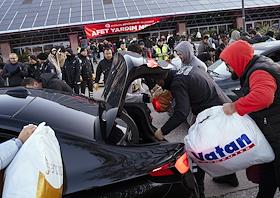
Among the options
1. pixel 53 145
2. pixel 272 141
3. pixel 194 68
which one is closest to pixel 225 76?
pixel 194 68

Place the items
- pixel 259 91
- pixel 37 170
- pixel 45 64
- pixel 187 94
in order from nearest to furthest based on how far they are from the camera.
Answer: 1. pixel 37 170
2. pixel 259 91
3. pixel 187 94
4. pixel 45 64

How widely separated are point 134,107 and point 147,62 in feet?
2.18

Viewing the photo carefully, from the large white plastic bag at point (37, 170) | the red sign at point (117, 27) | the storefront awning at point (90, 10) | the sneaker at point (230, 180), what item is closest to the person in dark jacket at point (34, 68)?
the sneaker at point (230, 180)

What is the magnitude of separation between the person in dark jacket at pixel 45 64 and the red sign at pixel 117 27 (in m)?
25.3

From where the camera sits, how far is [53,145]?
2180 mm

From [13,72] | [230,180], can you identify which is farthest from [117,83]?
[13,72]

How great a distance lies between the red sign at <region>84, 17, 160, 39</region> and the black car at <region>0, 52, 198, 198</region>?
104ft

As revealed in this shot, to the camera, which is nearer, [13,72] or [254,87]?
[254,87]

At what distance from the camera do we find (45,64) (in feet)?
29.0

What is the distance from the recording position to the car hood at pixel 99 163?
7.34 feet

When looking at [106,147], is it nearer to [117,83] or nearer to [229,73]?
[117,83]

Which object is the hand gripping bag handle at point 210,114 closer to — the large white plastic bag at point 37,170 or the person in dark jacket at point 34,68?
the large white plastic bag at point 37,170

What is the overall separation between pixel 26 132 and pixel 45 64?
6.91m

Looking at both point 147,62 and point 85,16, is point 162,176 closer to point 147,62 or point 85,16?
point 147,62
